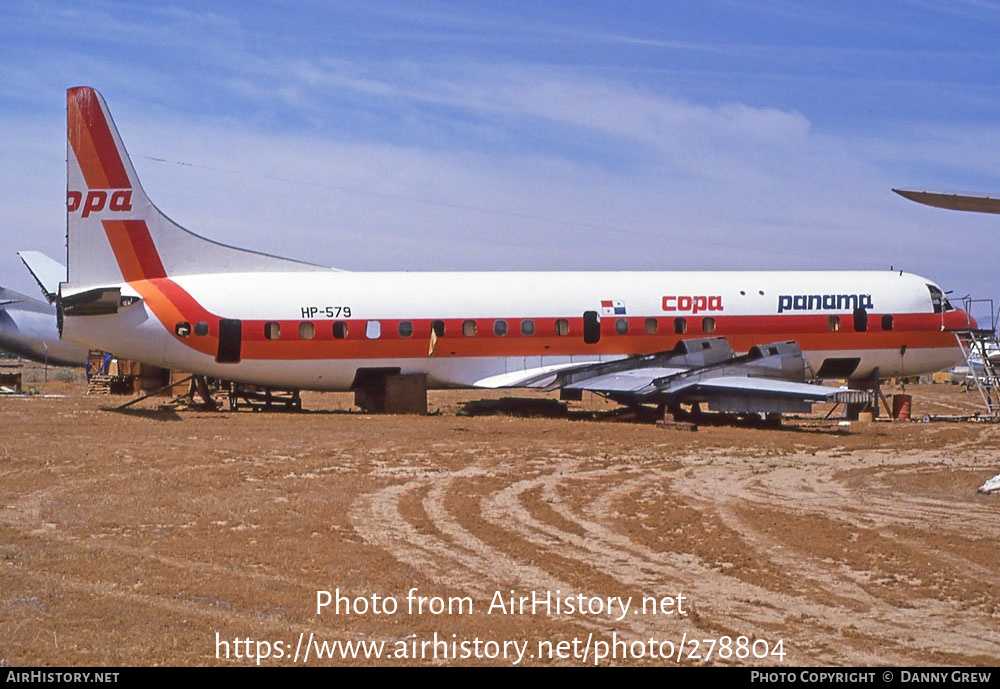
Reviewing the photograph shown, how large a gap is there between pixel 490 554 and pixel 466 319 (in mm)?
17238

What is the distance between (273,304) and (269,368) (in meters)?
1.70

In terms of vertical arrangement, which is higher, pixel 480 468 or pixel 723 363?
pixel 723 363

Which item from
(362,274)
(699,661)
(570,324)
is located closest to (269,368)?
(362,274)

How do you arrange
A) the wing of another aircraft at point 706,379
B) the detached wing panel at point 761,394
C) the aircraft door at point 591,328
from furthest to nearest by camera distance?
the aircraft door at point 591,328 → the wing of another aircraft at point 706,379 → the detached wing panel at point 761,394

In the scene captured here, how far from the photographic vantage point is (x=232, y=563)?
33.6ft

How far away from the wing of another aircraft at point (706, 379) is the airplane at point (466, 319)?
5 cm

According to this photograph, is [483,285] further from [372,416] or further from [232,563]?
[232,563]

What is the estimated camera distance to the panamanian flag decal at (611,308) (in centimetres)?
2853

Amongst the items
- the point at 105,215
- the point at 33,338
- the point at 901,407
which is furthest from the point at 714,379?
the point at 33,338

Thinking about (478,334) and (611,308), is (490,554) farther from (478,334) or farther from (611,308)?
(611,308)

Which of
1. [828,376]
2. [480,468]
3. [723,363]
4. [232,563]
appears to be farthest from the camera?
[828,376]

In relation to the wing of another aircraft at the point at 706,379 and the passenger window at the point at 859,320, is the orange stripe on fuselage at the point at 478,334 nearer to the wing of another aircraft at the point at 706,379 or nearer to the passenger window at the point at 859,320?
the passenger window at the point at 859,320

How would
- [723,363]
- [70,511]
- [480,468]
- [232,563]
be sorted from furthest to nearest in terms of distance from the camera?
1. [723,363]
2. [480,468]
3. [70,511]
4. [232,563]

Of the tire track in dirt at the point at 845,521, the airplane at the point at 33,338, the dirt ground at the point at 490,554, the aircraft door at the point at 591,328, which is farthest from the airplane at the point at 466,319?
the airplane at the point at 33,338
